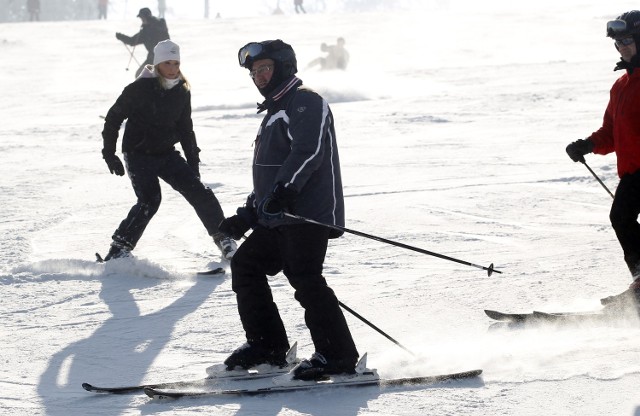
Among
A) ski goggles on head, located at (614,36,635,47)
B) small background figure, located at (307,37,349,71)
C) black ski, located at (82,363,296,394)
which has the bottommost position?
black ski, located at (82,363,296,394)

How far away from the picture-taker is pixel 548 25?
106 feet

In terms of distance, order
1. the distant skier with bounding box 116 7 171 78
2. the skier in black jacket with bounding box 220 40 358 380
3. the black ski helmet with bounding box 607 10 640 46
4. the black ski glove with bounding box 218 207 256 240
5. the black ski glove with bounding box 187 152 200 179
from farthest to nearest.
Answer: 1. the distant skier with bounding box 116 7 171 78
2. the black ski glove with bounding box 187 152 200 179
3. the black ski helmet with bounding box 607 10 640 46
4. the black ski glove with bounding box 218 207 256 240
5. the skier in black jacket with bounding box 220 40 358 380

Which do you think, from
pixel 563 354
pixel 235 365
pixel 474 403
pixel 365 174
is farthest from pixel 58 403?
pixel 365 174

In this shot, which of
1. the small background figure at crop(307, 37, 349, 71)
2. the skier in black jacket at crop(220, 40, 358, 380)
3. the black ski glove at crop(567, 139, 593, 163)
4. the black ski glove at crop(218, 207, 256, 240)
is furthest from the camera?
the small background figure at crop(307, 37, 349, 71)

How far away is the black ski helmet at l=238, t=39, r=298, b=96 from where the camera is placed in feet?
14.2

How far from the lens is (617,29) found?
203 inches

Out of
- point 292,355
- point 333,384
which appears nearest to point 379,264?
point 292,355

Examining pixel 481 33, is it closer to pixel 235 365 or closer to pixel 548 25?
pixel 548 25

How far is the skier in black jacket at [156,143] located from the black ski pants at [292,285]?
2362 mm

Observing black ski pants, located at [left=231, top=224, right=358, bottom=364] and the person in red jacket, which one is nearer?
black ski pants, located at [left=231, top=224, right=358, bottom=364]

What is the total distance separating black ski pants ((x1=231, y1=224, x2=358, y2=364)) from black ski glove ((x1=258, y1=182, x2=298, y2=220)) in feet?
0.64

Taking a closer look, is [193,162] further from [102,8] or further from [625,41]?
[102,8]

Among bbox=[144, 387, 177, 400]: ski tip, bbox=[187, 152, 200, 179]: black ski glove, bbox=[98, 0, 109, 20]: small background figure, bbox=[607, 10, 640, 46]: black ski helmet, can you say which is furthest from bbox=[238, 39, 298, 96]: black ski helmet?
bbox=[98, 0, 109, 20]: small background figure

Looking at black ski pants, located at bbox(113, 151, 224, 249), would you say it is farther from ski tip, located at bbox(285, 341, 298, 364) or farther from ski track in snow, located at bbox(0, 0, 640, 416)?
ski tip, located at bbox(285, 341, 298, 364)
